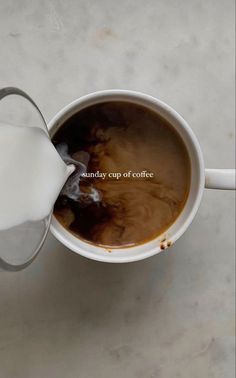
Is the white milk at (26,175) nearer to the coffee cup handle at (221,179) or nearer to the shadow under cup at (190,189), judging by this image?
the shadow under cup at (190,189)

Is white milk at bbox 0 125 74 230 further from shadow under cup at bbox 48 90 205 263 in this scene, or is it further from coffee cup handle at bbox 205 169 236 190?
coffee cup handle at bbox 205 169 236 190

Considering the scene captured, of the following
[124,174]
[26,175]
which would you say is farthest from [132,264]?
[26,175]

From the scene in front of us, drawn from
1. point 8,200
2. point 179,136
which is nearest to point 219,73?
point 179,136

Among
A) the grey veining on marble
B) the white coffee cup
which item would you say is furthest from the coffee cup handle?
the grey veining on marble

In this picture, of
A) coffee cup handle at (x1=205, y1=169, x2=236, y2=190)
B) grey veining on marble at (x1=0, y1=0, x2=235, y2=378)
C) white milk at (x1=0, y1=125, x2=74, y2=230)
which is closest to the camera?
white milk at (x1=0, y1=125, x2=74, y2=230)

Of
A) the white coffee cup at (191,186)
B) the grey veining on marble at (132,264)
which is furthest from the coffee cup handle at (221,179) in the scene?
the grey veining on marble at (132,264)

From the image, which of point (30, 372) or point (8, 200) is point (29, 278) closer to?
point (30, 372)
